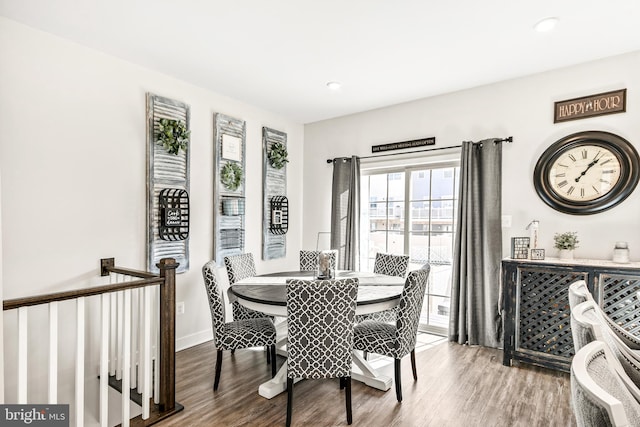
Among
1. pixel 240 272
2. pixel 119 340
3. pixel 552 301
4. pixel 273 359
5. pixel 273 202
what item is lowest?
pixel 273 359

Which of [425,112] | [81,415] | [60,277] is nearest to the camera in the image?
[81,415]

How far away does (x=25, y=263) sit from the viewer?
2564 millimetres

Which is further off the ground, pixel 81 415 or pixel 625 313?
pixel 625 313

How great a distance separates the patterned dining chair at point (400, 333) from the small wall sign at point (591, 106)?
2.14 m

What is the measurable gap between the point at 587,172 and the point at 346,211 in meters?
2.63

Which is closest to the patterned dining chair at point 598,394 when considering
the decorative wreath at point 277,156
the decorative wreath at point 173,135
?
the decorative wreath at point 173,135

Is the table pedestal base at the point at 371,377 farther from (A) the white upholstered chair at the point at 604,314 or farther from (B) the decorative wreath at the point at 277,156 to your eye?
(B) the decorative wreath at the point at 277,156

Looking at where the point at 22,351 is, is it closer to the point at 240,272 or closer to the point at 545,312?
the point at 240,272

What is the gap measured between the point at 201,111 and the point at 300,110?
134 centimetres

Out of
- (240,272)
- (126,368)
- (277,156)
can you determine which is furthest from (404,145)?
(126,368)

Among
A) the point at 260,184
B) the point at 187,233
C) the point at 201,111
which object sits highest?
the point at 201,111

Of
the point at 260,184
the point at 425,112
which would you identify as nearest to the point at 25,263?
the point at 260,184

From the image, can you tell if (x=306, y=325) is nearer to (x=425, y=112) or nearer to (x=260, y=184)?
(x=260, y=184)

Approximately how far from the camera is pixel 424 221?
4219mm
